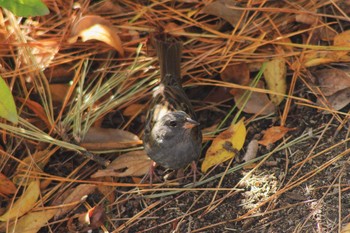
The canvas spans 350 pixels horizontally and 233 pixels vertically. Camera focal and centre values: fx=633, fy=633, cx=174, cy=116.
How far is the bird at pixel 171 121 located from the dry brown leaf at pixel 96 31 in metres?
0.35

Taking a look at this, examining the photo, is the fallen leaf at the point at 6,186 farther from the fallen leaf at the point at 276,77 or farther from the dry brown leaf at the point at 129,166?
the fallen leaf at the point at 276,77

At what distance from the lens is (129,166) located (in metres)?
5.32

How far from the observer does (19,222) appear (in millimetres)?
4980

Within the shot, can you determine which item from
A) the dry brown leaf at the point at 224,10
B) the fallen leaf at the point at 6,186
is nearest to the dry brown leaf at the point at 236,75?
the dry brown leaf at the point at 224,10

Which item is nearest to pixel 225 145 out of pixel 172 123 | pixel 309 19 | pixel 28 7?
pixel 172 123

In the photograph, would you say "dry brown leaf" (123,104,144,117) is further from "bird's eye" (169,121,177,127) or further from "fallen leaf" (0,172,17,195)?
"fallen leaf" (0,172,17,195)

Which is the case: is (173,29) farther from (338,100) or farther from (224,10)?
(338,100)

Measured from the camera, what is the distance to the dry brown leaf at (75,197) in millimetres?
5086

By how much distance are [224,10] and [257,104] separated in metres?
Answer: 0.91

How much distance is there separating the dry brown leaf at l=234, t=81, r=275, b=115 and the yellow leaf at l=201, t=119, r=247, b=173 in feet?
0.62

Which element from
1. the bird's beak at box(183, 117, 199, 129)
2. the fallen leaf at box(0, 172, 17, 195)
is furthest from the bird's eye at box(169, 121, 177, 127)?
the fallen leaf at box(0, 172, 17, 195)

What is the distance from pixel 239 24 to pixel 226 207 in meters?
1.73

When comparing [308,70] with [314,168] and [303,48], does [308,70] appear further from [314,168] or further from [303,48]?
[314,168]

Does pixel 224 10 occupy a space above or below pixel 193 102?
above
